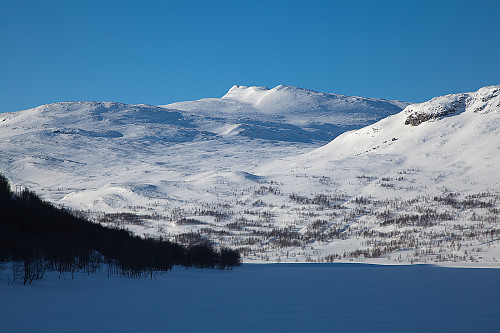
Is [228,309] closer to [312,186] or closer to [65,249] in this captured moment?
[65,249]

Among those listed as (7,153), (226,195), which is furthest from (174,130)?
(226,195)

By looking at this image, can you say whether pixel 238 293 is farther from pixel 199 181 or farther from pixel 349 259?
pixel 199 181

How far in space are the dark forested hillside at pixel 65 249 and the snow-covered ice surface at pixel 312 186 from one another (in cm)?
1788

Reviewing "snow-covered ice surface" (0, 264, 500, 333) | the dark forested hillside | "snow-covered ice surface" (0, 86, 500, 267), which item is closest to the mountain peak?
"snow-covered ice surface" (0, 86, 500, 267)

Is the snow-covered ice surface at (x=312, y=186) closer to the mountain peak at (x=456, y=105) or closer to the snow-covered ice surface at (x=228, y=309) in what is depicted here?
the mountain peak at (x=456, y=105)

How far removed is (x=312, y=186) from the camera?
291ft

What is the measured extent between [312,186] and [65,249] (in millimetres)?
73530

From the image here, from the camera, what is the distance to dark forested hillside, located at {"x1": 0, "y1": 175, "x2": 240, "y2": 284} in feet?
54.1

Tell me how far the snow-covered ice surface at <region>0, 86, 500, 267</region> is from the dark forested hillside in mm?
17881

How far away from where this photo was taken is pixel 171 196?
8956 centimetres

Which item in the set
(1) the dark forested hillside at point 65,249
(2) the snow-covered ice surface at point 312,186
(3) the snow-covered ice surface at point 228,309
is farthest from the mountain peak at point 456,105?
(3) the snow-covered ice surface at point 228,309

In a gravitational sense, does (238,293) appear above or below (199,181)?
below

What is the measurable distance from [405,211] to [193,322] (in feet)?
208

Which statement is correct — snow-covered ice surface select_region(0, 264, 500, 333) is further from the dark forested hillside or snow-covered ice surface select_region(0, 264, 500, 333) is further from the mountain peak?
the mountain peak
